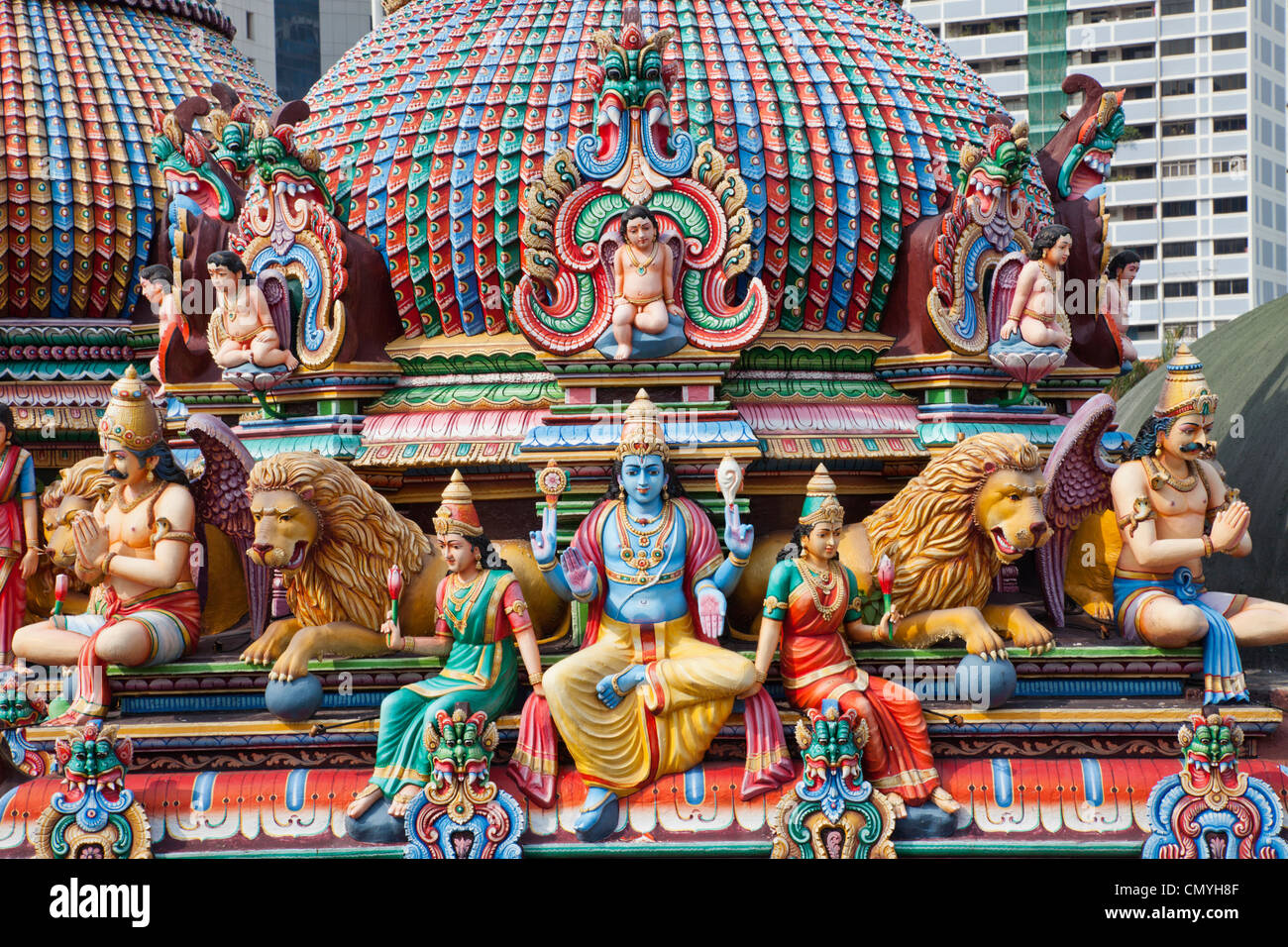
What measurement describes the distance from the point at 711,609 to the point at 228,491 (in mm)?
3224

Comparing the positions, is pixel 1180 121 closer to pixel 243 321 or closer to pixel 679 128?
pixel 679 128

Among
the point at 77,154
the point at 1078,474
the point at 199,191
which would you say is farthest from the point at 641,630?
the point at 77,154

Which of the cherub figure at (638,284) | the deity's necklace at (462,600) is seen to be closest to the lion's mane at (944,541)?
the cherub figure at (638,284)

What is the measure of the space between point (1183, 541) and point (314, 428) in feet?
19.1

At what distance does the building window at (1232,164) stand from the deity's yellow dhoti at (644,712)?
50.6 m

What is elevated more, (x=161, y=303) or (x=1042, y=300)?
(x=161, y=303)

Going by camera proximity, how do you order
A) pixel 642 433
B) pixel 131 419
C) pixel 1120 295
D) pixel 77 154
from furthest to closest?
pixel 77 154 < pixel 1120 295 < pixel 131 419 < pixel 642 433

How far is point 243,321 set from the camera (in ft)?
34.3

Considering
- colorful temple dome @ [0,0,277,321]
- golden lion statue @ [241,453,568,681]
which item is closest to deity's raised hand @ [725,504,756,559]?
golden lion statue @ [241,453,568,681]

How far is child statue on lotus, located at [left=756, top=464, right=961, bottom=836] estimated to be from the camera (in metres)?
8.73

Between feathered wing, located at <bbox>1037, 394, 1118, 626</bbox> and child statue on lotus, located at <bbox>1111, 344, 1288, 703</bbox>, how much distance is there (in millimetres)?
308

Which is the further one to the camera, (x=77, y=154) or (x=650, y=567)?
(x=77, y=154)

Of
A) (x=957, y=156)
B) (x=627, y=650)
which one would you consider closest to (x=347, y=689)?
(x=627, y=650)

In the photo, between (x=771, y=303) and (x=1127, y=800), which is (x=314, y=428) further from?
(x=1127, y=800)
